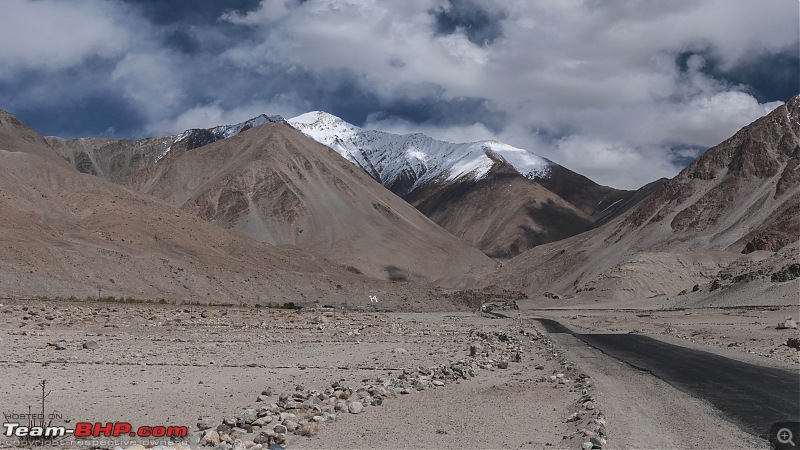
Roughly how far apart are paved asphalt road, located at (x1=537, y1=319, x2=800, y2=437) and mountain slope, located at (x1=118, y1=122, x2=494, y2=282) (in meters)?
111

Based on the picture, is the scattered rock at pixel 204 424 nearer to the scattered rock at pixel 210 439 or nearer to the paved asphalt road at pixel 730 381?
the scattered rock at pixel 210 439

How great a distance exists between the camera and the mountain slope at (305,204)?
146 m

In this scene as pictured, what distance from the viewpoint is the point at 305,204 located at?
15562 centimetres

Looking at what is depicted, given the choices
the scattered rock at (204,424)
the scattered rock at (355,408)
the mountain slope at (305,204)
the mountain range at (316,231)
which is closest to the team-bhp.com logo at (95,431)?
the scattered rock at (204,424)

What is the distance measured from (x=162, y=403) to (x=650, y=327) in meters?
39.9

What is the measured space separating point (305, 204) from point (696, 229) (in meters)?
78.5

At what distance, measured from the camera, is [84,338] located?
2369 cm

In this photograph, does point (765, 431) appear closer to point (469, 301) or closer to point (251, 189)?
point (469, 301)

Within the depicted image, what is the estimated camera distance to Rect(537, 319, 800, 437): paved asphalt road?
1375 centimetres

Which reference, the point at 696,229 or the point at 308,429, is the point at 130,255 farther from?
the point at 696,229

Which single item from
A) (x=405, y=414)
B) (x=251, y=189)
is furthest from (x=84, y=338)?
(x=251, y=189)

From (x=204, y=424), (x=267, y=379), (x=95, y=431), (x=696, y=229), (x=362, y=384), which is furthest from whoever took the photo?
(x=696, y=229)

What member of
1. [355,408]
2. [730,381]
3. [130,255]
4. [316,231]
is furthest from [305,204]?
[355,408]

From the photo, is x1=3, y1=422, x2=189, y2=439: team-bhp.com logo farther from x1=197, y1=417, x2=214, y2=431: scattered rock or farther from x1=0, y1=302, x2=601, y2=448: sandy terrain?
x1=0, y1=302, x2=601, y2=448: sandy terrain
